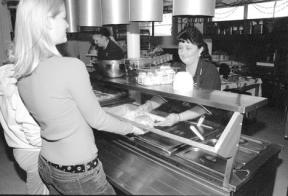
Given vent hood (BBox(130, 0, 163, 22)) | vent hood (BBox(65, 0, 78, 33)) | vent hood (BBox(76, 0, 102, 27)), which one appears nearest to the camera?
vent hood (BBox(130, 0, 163, 22))

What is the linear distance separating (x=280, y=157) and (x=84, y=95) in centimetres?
339

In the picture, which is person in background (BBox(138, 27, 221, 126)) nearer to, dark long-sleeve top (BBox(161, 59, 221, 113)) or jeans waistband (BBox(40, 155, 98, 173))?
dark long-sleeve top (BBox(161, 59, 221, 113))

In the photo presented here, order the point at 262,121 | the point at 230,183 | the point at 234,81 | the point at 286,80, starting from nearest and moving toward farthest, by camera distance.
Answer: the point at 230,183 < the point at 234,81 < the point at 262,121 < the point at 286,80

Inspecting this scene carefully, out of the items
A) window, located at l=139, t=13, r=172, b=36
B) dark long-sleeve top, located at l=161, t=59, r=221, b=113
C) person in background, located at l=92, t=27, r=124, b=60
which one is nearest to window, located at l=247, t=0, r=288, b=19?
window, located at l=139, t=13, r=172, b=36

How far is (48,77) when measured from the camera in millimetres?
1034

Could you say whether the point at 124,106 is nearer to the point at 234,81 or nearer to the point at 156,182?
the point at 156,182

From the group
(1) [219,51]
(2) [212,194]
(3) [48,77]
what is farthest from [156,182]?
(1) [219,51]

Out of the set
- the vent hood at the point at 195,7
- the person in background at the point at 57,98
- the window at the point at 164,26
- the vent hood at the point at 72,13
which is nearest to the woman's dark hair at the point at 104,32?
the vent hood at the point at 72,13

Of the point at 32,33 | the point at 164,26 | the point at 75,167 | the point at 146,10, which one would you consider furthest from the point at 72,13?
the point at 164,26

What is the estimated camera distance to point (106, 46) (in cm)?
421

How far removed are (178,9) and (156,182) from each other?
3.34 ft

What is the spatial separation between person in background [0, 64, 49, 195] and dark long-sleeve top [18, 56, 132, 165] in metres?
0.45

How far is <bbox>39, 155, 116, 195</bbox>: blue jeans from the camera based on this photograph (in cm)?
116

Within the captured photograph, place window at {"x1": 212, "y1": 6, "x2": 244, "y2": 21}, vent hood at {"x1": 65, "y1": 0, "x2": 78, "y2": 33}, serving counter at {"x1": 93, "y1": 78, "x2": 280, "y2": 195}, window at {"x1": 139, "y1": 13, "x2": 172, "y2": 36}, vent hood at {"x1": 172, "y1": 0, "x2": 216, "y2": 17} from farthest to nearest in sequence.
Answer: window at {"x1": 139, "y1": 13, "x2": 172, "y2": 36} < window at {"x1": 212, "y1": 6, "x2": 244, "y2": 21} < vent hood at {"x1": 65, "y1": 0, "x2": 78, "y2": 33} < vent hood at {"x1": 172, "y1": 0, "x2": 216, "y2": 17} < serving counter at {"x1": 93, "y1": 78, "x2": 280, "y2": 195}
